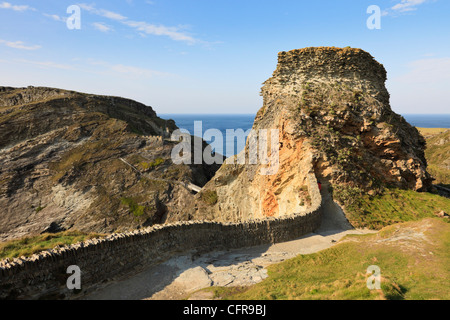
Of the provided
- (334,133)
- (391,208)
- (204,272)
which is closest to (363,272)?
(204,272)

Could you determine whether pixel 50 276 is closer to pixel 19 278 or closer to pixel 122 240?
pixel 19 278

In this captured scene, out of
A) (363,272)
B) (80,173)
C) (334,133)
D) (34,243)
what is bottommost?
(34,243)

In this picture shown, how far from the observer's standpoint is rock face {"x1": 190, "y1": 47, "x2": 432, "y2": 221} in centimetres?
2130

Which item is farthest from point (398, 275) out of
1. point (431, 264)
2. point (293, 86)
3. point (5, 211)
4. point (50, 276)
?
point (5, 211)

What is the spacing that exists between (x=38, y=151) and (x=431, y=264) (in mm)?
65983

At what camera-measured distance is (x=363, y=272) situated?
10.3 metres

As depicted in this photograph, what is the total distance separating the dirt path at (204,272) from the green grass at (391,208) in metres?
3.38

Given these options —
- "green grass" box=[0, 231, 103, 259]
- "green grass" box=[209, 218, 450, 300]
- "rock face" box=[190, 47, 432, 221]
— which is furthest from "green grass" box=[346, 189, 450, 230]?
"green grass" box=[0, 231, 103, 259]

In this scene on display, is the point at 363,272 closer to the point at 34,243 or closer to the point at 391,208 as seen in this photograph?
the point at 391,208

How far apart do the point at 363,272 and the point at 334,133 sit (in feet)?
47.4

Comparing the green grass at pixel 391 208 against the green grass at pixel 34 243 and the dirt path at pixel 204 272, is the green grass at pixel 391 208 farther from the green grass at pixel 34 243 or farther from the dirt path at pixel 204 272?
the green grass at pixel 34 243

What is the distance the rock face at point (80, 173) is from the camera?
4444cm

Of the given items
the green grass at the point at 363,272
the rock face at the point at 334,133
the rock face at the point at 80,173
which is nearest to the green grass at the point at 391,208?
the rock face at the point at 334,133

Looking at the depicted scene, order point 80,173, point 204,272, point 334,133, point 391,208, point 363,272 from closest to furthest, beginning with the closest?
1. point 363,272
2. point 204,272
3. point 391,208
4. point 334,133
5. point 80,173
